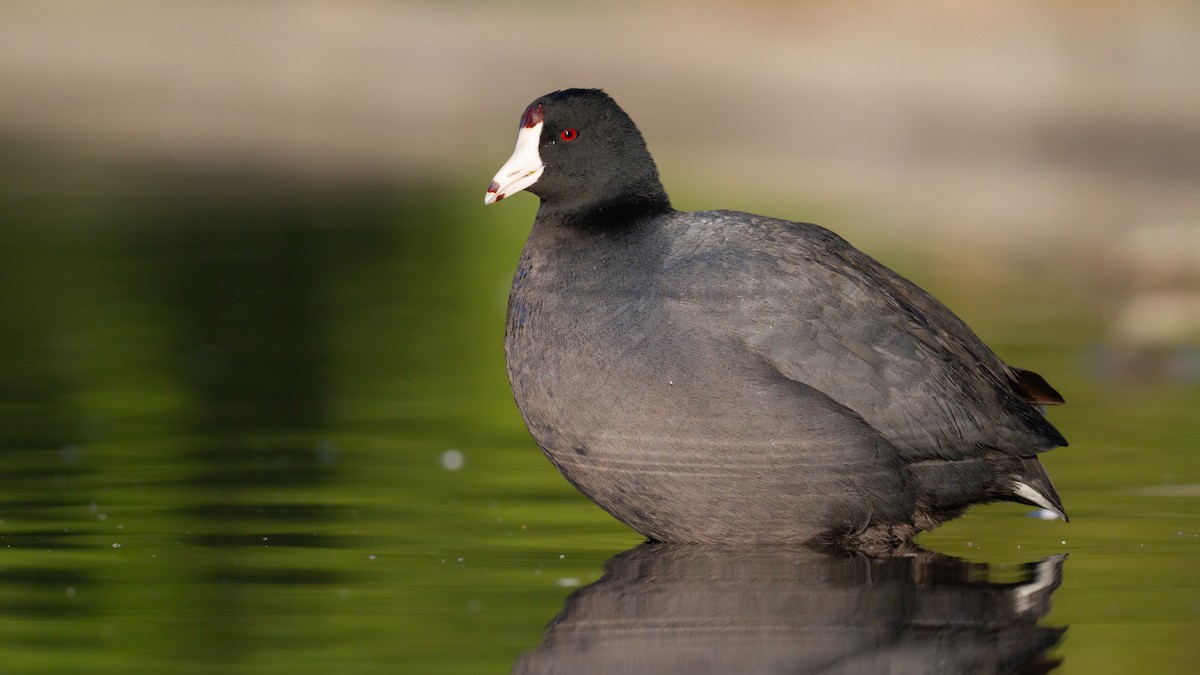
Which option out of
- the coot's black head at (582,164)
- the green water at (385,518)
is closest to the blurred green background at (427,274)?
the green water at (385,518)

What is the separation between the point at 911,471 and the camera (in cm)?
618

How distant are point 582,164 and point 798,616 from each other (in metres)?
1.82

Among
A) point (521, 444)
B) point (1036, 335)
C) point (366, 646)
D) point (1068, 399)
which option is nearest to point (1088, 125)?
point (1036, 335)

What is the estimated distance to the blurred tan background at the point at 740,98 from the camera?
18438 millimetres

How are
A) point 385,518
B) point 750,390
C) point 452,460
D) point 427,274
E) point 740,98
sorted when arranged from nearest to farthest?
point 750,390 < point 385,518 < point 452,460 < point 427,274 < point 740,98

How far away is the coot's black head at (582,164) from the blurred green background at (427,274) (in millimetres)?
987

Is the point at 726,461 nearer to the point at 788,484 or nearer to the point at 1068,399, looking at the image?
the point at 788,484

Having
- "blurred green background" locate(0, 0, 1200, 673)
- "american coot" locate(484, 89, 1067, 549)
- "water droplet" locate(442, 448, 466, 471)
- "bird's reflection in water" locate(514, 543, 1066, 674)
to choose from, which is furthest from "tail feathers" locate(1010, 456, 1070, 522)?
"water droplet" locate(442, 448, 466, 471)

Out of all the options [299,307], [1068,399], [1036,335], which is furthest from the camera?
[299,307]

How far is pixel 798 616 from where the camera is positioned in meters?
5.22

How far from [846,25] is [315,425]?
19.1m

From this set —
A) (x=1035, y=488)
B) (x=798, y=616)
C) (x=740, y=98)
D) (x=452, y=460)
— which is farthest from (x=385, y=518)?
(x=740, y=98)

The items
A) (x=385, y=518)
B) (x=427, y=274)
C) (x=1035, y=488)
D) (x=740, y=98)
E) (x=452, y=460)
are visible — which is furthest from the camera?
(x=740, y=98)

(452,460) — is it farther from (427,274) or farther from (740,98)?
(740,98)
